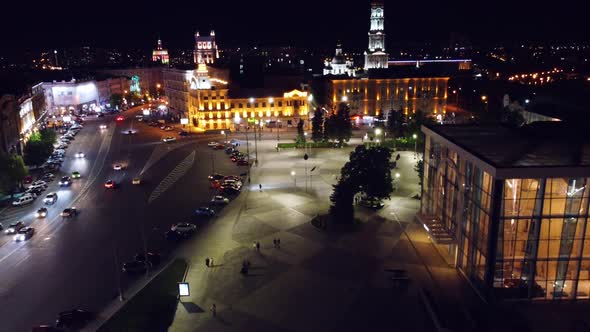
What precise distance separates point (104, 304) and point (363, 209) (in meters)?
26.7

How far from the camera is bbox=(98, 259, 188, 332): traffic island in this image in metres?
29.5

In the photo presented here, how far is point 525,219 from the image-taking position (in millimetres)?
29625

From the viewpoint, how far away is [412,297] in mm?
31656

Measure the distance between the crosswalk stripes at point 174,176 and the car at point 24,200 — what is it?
520 inches

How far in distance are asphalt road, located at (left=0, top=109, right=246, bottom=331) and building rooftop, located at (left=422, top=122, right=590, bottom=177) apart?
82.4 ft

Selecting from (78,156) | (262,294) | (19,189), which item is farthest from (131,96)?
(262,294)

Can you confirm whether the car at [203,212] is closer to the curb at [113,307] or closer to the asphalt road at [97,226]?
the asphalt road at [97,226]

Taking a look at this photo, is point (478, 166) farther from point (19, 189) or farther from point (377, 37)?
point (377, 37)

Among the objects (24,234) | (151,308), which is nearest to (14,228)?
(24,234)

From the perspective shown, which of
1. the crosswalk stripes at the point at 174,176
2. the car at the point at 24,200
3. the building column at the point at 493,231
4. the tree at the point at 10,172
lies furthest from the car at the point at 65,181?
the building column at the point at 493,231

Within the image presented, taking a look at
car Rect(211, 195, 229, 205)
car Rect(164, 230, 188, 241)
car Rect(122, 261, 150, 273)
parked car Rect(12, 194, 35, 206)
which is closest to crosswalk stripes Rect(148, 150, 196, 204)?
car Rect(211, 195, 229, 205)

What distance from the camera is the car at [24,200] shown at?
5216 cm

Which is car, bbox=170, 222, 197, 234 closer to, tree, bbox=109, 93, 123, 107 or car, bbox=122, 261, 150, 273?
car, bbox=122, 261, 150, 273

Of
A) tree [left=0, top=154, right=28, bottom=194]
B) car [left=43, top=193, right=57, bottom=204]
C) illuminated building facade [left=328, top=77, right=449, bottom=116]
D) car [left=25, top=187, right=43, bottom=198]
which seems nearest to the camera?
tree [left=0, top=154, right=28, bottom=194]
